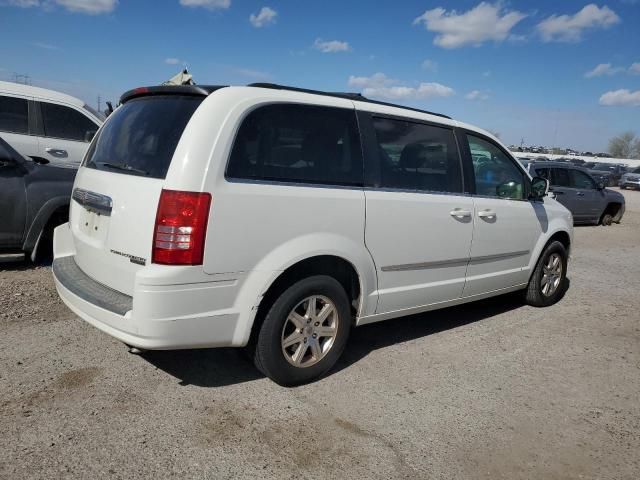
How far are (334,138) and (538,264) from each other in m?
3.06

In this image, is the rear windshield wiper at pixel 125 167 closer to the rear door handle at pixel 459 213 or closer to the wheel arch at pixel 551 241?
the rear door handle at pixel 459 213

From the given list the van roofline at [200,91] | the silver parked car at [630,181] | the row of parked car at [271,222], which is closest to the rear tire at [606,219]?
the row of parked car at [271,222]

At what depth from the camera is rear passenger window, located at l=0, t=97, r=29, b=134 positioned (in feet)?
24.8

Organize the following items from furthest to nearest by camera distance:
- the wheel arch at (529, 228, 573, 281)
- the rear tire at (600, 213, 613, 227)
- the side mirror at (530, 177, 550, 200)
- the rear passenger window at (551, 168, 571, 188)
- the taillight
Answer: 1. the rear tire at (600, 213, 613, 227)
2. the rear passenger window at (551, 168, 571, 188)
3. the wheel arch at (529, 228, 573, 281)
4. the side mirror at (530, 177, 550, 200)
5. the taillight

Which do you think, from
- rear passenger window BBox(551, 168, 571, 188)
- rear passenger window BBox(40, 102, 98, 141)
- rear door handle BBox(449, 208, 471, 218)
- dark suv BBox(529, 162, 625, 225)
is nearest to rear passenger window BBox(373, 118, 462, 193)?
rear door handle BBox(449, 208, 471, 218)

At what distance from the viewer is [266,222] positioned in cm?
302

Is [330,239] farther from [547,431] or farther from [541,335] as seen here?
[541,335]

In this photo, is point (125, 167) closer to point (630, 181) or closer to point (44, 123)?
point (44, 123)

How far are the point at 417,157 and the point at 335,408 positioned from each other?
1957mm

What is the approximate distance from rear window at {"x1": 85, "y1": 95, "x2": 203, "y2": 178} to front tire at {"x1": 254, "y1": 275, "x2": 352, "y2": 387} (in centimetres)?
107

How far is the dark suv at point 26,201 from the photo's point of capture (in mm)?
5496

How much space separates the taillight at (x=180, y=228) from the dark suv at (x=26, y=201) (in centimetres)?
355

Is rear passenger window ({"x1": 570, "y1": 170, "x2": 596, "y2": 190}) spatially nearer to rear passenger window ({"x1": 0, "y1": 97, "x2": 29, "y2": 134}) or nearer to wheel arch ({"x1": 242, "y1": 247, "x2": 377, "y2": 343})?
wheel arch ({"x1": 242, "y1": 247, "x2": 377, "y2": 343})

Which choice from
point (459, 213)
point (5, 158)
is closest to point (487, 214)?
point (459, 213)
